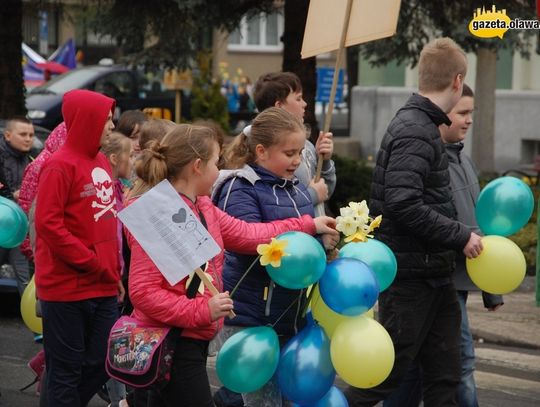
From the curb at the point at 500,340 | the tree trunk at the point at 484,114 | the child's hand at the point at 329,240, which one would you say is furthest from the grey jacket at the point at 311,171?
the tree trunk at the point at 484,114

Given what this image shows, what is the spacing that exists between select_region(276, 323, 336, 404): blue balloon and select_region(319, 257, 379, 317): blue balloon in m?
0.19

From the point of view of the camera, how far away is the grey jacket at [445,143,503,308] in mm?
6129

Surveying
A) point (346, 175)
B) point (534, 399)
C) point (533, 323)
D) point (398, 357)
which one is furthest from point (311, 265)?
point (346, 175)

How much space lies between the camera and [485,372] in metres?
8.37

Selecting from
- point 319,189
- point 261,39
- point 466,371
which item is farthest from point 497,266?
point 261,39

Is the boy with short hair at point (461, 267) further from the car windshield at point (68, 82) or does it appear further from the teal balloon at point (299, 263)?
the car windshield at point (68, 82)

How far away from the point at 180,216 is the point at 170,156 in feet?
1.00

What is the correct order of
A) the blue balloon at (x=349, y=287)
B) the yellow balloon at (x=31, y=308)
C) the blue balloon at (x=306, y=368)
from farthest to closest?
the yellow balloon at (x=31, y=308) → the blue balloon at (x=306, y=368) → the blue balloon at (x=349, y=287)

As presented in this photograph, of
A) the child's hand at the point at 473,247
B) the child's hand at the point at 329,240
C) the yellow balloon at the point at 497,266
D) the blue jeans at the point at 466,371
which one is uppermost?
the child's hand at the point at 329,240

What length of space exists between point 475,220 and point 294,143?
51.8 inches

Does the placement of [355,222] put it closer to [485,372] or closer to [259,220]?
[259,220]

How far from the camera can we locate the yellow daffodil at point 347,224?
16.4 ft

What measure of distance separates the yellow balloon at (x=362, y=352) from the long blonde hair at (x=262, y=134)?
2.99 ft

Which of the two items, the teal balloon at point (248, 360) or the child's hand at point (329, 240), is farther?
the child's hand at point (329, 240)
